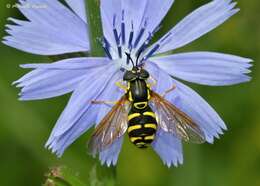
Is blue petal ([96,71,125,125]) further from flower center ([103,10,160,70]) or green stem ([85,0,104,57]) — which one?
green stem ([85,0,104,57])

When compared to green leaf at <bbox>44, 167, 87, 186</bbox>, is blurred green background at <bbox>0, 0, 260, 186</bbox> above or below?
below

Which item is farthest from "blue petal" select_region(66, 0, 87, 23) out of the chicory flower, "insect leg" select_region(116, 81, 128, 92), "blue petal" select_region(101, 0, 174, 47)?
"insect leg" select_region(116, 81, 128, 92)

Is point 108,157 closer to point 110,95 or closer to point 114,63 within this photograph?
point 110,95

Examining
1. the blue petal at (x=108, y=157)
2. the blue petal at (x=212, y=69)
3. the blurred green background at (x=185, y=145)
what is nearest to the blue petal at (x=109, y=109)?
the blue petal at (x=108, y=157)

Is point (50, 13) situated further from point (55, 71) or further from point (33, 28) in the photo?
point (55, 71)

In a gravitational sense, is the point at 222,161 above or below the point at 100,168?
below

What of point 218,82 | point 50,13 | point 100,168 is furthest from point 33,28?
point 218,82
